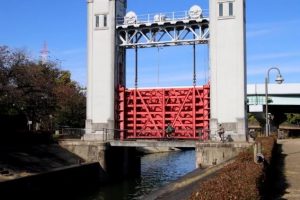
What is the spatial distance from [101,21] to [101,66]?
4.04 m

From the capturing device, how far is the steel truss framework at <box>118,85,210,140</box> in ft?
128

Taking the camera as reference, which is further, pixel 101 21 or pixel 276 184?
pixel 101 21

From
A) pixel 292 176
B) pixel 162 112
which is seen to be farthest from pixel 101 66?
pixel 292 176

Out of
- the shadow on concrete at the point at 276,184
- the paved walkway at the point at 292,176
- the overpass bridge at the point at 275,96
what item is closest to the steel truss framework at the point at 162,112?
the paved walkway at the point at 292,176

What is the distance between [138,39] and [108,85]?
4.87 meters

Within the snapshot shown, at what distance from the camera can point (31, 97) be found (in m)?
46.5

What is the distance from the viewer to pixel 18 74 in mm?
43062

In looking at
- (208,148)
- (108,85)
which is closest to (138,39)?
(108,85)

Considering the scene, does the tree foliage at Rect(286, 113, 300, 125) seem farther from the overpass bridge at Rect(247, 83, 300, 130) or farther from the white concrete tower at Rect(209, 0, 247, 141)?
the white concrete tower at Rect(209, 0, 247, 141)

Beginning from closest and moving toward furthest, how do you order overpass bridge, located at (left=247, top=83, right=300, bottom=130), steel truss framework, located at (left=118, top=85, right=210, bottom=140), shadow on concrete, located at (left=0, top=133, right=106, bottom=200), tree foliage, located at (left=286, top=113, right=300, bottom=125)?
shadow on concrete, located at (left=0, top=133, right=106, bottom=200) → steel truss framework, located at (left=118, top=85, right=210, bottom=140) → overpass bridge, located at (left=247, top=83, right=300, bottom=130) → tree foliage, located at (left=286, top=113, right=300, bottom=125)

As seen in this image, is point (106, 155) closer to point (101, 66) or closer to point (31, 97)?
point (101, 66)

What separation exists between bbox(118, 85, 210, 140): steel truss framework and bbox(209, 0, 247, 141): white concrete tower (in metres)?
1.45

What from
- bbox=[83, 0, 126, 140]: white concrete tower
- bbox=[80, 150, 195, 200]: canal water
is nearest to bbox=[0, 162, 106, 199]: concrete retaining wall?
bbox=[80, 150, 195, 200]: canal water

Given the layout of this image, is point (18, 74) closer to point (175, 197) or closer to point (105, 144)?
point (105, 144)
